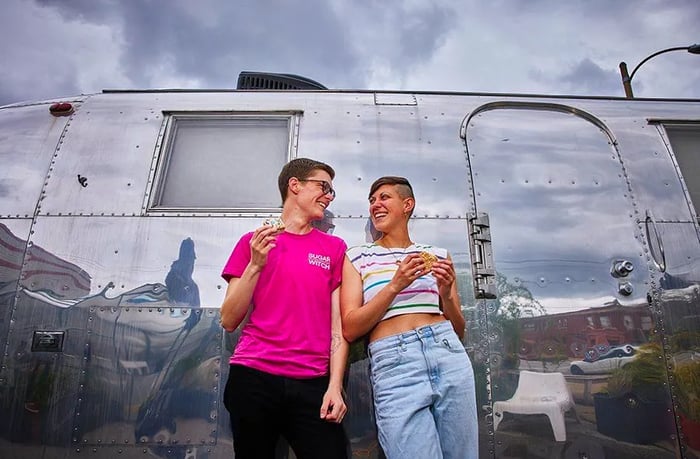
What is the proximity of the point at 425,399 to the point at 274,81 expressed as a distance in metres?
3.46

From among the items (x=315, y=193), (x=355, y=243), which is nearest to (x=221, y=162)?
(x=315, y=193)

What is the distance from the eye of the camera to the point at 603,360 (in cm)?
276

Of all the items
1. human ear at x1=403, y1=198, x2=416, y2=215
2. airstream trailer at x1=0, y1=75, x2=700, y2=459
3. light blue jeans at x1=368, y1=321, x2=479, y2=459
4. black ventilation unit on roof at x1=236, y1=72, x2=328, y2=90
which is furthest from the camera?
black ventilation unit on roof at x1=236, y1=72, x2=328, y2=90

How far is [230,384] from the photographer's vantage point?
2.23m

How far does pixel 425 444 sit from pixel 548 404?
110 cm

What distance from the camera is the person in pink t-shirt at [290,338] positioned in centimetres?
216

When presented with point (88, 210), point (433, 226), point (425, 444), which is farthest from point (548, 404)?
point (88, 210)

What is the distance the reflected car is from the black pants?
1.64 m

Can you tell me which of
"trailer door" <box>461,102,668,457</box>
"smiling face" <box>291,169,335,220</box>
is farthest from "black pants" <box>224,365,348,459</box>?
"trailer door" <box>461,102,668,457</box>

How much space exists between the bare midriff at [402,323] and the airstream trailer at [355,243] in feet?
1.47

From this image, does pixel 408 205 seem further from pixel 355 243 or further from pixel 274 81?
pixel 274 81

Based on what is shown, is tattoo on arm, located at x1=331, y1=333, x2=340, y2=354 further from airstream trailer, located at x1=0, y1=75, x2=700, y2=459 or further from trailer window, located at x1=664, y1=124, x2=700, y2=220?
trailer window, located at x1=664, y1=124, x2=700, y2=220

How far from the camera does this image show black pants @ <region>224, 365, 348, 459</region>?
7.00ft

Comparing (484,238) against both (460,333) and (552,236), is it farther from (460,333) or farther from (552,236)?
(460,333)
